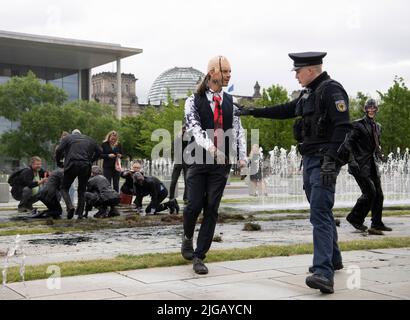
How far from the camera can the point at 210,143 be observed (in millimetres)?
5605

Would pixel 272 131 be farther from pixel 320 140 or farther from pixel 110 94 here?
pixel 110 94

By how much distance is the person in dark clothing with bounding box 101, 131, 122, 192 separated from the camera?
570 inches

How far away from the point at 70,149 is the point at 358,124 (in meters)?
5.37

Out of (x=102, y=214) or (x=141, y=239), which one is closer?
(x=141, y=239)

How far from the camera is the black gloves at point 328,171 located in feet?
16.3

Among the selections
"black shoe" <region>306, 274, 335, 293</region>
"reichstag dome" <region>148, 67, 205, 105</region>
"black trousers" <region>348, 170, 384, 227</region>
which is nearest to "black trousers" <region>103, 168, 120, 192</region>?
"black trousers" <region>348, 170, 384, 227</region>

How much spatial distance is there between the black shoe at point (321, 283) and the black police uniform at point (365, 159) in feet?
13.8

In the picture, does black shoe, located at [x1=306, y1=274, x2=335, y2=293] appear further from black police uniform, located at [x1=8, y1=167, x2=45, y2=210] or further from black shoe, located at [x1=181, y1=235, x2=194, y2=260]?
black police uniform, located at [x1=8, y1=167, x2=45, y2=210]

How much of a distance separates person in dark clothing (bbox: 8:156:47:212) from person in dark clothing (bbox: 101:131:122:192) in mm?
1558

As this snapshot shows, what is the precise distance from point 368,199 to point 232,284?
4480 millimetres

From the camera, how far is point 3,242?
7.99 meters

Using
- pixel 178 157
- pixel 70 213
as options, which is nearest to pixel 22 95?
pixel 178 157
